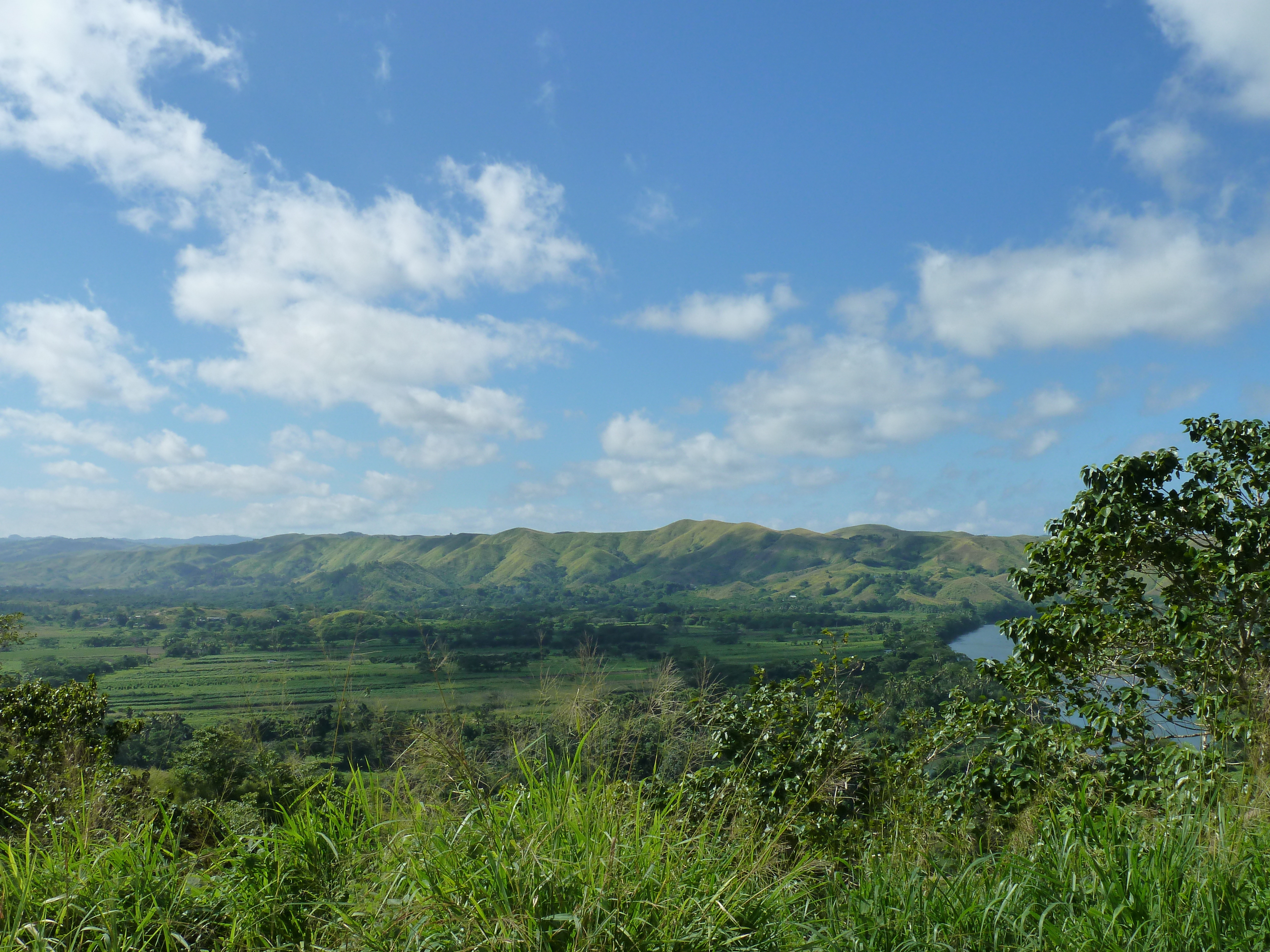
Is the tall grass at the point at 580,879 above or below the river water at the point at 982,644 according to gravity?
above

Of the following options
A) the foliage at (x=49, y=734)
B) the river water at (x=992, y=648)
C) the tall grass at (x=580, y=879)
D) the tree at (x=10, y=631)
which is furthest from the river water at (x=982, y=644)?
the tall grass at (x=580, y=879)

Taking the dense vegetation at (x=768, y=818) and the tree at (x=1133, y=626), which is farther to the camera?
the tree at (x=1133, y=626)

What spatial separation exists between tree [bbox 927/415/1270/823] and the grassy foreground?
11.0ft

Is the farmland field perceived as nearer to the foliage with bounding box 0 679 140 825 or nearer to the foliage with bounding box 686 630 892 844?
the foliage with bounding box 686 630 892 844

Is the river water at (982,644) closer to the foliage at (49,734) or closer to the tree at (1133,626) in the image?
the tree at (1133,626)

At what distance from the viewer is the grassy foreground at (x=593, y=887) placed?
3.06m

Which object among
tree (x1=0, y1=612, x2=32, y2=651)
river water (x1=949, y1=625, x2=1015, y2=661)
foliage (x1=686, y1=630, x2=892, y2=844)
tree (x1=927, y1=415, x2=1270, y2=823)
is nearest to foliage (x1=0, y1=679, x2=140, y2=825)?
tree (x1=0, y1=612, x2=32, y2=651)

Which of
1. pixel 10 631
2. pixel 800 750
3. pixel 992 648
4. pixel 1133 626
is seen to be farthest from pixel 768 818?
pixel 992 648

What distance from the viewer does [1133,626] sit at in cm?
825

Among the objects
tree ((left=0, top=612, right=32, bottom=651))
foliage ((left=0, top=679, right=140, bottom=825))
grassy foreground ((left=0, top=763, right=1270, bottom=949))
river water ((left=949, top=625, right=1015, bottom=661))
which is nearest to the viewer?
grassy foreground ((left=0, top=763, right=1270, bottom=949))

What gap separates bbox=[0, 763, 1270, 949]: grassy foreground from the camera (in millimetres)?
3057

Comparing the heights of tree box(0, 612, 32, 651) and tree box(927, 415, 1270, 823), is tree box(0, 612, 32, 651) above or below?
below

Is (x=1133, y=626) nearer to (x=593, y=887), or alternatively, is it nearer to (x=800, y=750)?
(x=800, y=750)

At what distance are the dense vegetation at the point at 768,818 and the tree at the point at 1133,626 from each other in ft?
0.12
